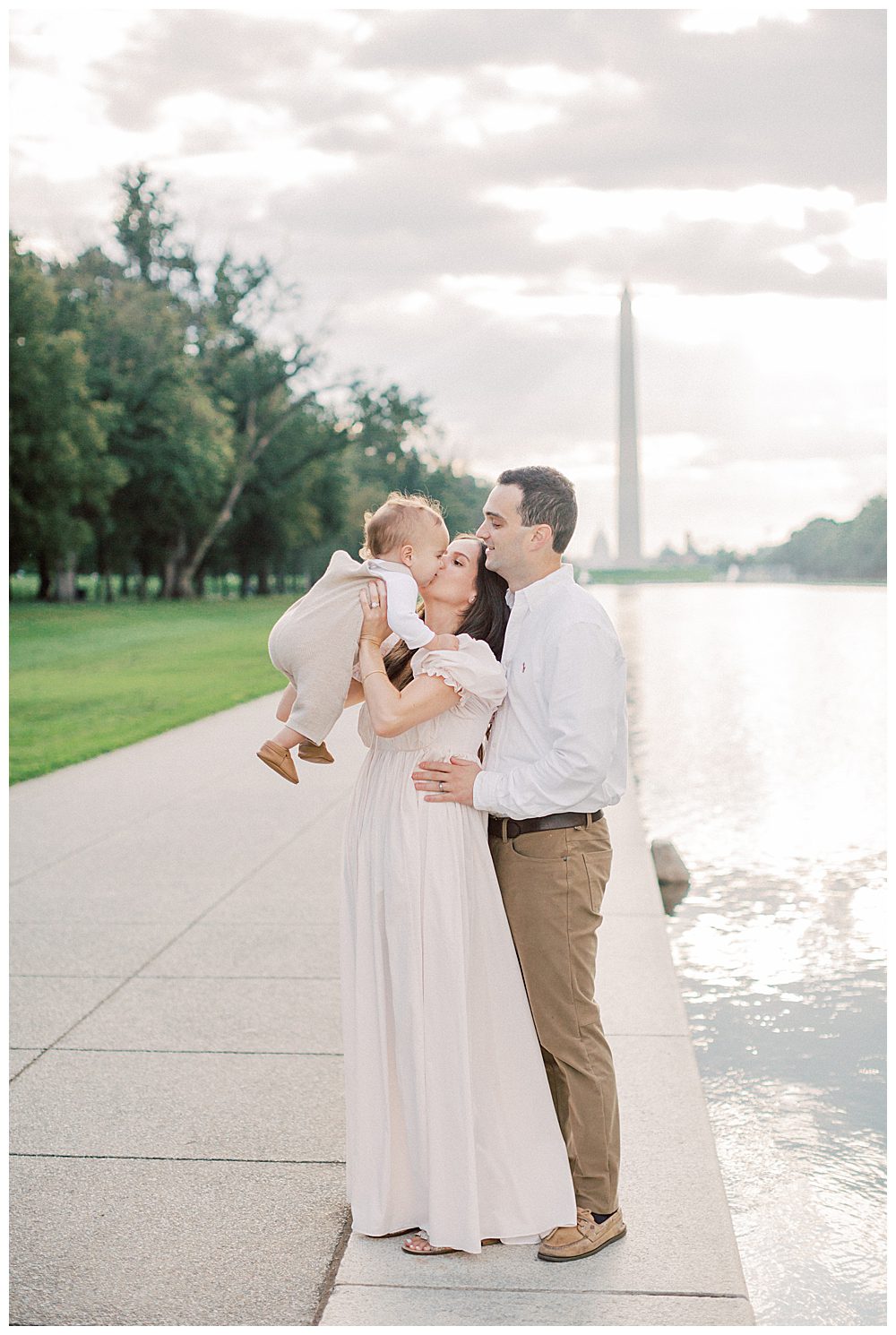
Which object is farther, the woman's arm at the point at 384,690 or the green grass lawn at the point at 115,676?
the green grass lawn at the point at 115,676

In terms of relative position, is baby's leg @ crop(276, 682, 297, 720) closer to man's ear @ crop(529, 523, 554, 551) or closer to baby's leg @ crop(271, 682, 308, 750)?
baby's leg @ crop(271, 682, 308, 750)

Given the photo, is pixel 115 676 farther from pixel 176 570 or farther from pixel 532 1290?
pixel 176 570

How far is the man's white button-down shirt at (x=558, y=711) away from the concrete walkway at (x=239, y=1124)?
1.27 metres

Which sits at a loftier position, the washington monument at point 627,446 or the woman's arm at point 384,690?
the washington monument at point 627,446

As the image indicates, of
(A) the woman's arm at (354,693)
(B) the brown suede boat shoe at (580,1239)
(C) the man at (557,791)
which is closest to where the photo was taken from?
(C) the man at (557,791)

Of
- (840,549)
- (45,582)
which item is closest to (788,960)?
(45,582)

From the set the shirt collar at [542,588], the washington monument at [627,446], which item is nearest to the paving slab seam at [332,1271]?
the shirt collar at [542,588]

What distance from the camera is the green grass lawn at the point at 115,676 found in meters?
16.2

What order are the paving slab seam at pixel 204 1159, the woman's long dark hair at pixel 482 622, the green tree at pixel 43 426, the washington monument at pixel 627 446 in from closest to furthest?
the woman's long dark hair at pixel 482 622 → the paving slab seam at pixel 204 1159 → the green tree at pixel 43 426 → the washington monument at pixel 627 446

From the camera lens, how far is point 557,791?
145 inches

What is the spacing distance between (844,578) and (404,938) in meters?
126

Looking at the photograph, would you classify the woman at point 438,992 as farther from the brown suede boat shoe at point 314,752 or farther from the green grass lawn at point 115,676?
the green grass lawn at point 115,676

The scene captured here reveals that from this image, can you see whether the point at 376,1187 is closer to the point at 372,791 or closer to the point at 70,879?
the point at 372,791

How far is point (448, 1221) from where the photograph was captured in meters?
3.74
